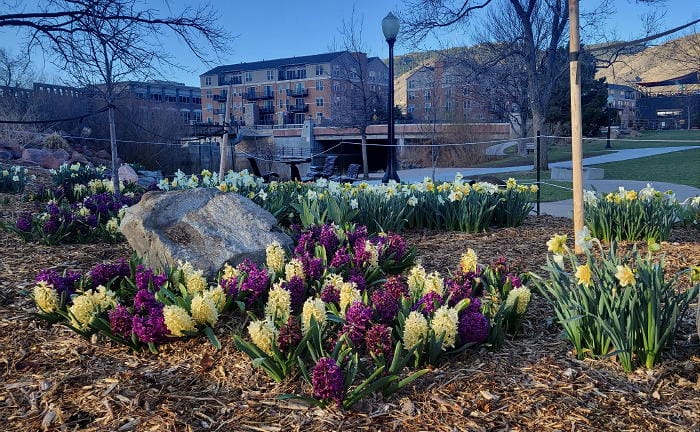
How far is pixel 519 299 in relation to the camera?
9.54 ft

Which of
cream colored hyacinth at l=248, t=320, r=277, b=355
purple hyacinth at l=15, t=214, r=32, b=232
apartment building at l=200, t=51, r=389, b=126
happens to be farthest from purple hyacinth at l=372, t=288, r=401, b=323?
apartment building at l=200, t=51, r=389, b=126

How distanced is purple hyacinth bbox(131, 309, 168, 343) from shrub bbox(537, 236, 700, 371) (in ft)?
6.29

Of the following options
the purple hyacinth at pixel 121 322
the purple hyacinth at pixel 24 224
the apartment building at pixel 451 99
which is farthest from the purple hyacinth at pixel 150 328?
the apartment building at pixel 451 99

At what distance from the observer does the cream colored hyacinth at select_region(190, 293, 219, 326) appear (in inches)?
112

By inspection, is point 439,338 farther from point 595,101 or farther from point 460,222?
point 595,101

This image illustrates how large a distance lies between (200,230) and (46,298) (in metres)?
Result: 1.13

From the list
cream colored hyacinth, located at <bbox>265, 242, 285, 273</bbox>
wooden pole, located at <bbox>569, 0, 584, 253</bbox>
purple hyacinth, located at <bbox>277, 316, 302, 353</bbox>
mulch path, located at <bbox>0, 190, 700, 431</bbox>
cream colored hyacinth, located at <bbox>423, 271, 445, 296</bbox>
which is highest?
wooden pole, located at <bbox>569, 0, 584, 253</bbox>

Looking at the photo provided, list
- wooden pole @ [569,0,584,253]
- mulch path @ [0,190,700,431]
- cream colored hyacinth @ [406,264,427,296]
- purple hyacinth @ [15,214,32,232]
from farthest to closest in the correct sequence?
purple hyacinth @ [15,214,32,232]
wooden pole @ [569,0,584,253]
cream colored hyacinth @ [406,264,427,296]
mulch path @ [0,190,700,431]

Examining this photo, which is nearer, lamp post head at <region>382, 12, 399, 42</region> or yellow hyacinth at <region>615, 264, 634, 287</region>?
yellow hyacinth at <region>615, 264, 634, 287</region>

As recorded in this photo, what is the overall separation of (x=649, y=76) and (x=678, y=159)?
79.4m

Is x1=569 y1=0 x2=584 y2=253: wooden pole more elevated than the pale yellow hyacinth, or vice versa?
x1=569 y1=0 x2=584 y2=253: wooden pole

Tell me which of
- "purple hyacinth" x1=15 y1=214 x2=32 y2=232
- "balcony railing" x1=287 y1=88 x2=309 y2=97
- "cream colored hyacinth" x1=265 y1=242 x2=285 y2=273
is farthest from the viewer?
"balcony railing" x1=287 y1=88 x2=309 y2=97

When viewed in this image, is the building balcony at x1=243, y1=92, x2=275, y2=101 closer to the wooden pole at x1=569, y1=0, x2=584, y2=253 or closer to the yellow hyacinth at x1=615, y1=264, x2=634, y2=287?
the wooden pole at x1=569, y1=0, x2=584, y2=253

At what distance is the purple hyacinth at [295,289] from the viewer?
10.3ft
